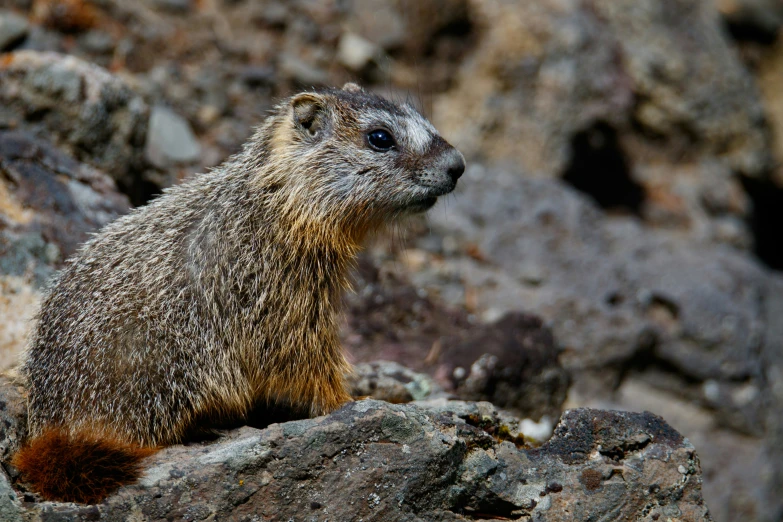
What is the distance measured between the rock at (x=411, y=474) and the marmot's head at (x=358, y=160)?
1.72 m

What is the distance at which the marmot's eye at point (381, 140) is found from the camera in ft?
21.4

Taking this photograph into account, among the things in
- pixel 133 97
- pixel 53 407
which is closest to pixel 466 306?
pixel 133 97

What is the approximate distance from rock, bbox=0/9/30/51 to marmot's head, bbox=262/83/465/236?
5432mm

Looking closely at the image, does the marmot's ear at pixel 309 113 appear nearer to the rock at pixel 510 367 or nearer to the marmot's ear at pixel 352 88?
the marmot's ear at pixel 352 88

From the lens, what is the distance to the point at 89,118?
8406 millimetres

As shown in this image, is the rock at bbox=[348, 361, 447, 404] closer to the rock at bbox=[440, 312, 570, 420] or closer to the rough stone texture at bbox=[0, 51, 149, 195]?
the rock at bbox=[440, 312, 570, 420]

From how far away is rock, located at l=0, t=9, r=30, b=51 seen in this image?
1020cm

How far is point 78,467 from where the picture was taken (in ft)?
16.0

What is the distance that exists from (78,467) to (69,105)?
15.3 feet

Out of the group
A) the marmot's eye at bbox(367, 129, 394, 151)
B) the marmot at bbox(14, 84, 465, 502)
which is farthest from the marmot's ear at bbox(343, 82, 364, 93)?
the marmot's eye at bbox(367, 129, 394, 151)

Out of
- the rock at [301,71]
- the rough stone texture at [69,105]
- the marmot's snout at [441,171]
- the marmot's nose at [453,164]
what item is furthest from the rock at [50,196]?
the rock at [301,71]

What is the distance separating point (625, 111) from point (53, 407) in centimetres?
1045

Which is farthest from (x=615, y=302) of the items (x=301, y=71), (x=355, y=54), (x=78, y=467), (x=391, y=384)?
(x=78, y=467)

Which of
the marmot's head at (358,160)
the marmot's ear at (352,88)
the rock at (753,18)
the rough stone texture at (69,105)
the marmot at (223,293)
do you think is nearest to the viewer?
the marmot at (223,293)
